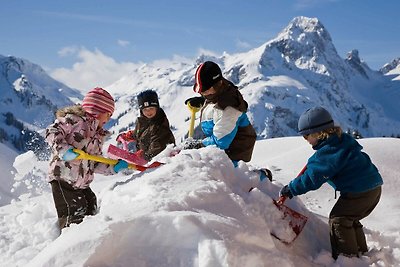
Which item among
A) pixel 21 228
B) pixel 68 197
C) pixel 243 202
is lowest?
pixel 21 228

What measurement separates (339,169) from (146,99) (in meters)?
3.35

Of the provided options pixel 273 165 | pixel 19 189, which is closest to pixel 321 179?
pixel 273 165

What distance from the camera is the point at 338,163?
12.0 ft

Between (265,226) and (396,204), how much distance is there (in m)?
4.33

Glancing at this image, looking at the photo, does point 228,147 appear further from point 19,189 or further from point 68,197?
point 19,189

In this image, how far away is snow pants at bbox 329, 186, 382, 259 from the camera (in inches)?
146

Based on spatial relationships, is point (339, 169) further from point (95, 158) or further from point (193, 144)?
point (95, 158)

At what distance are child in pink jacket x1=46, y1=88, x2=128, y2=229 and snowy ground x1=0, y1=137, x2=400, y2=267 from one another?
37 centimetres

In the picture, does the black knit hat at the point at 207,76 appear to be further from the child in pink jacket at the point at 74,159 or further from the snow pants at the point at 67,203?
the snow pants at the point at 67,203

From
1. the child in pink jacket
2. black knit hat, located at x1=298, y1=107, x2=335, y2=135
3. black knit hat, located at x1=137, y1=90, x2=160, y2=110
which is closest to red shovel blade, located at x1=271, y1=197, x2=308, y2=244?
black knit hat, located at x1=298, y1=107, x2=335, y2=135

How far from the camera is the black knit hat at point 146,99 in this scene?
6312mm

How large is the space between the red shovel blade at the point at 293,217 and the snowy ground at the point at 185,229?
8 centimetres

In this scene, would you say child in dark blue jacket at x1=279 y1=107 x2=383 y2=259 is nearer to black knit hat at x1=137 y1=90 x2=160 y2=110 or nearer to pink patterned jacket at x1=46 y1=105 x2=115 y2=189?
pink patterned jacket at x1=46 y1=105 x2=115 y2=189

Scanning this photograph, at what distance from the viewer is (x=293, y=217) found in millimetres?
3803
